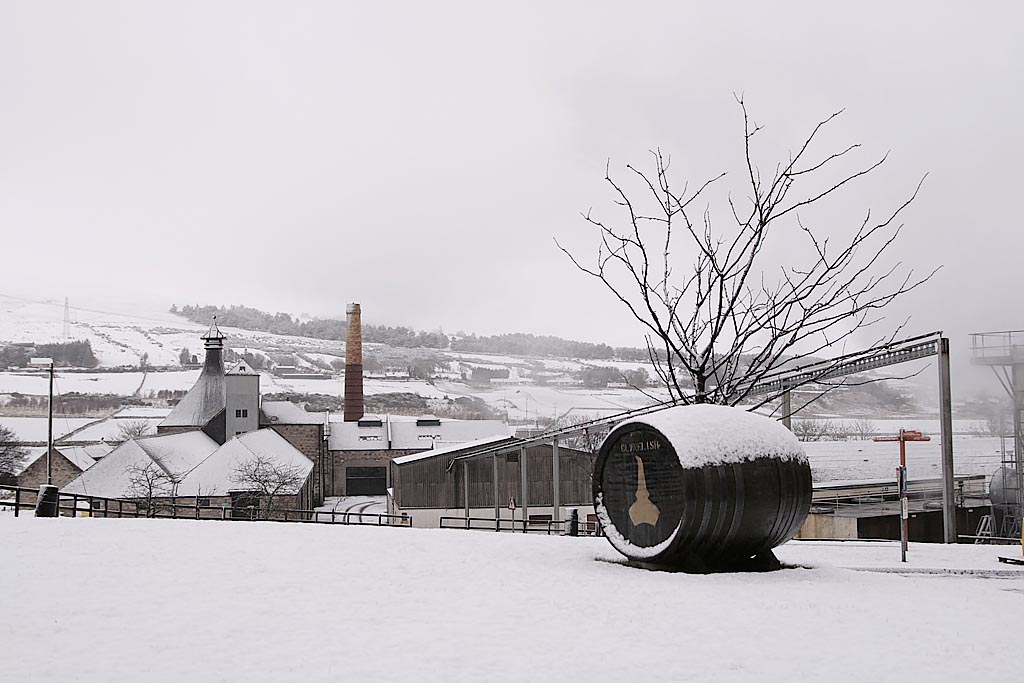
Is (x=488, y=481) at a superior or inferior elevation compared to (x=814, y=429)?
inferior

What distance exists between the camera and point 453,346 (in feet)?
608

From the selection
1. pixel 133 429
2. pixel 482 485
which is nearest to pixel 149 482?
pixel 482 485

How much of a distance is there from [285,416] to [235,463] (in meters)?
23.7

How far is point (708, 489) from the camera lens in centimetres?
927

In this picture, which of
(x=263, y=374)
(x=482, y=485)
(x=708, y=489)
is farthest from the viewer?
(x=263, y=374)

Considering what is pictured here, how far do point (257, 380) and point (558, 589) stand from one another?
203 ft

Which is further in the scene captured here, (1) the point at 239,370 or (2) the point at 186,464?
(1) the point at 239,370

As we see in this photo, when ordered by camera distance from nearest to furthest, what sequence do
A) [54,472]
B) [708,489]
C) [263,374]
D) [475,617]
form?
[475,617] → [708,489] → [54,472] → [263,374]

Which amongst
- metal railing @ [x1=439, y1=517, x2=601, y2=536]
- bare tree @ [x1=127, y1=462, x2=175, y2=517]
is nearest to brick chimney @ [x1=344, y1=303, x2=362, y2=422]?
bare tree @ [x1=127, y1=462, x2=175, y2=517]

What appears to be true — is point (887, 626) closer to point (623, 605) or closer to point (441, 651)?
point (623, 605)

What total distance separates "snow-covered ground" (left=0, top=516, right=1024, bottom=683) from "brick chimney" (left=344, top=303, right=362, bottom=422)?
59.8 m

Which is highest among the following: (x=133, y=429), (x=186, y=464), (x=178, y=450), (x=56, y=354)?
(x=56, y=354)

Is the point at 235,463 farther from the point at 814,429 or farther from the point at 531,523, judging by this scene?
the point at 814,429

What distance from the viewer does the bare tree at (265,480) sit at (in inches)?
1720
